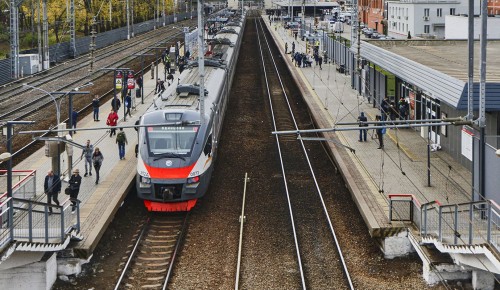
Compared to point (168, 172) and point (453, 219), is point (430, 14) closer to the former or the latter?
point (168, 172)

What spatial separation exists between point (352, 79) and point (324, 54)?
17.3m

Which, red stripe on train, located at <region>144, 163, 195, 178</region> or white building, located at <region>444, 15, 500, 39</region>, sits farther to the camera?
white building, located at <region>444, 15, 500, 39</region>

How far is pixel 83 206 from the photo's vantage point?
21859 millimetres

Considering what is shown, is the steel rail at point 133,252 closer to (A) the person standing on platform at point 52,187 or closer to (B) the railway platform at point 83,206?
(B) the railway platform at point 83,206

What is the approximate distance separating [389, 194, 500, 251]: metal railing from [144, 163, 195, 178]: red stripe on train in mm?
5693

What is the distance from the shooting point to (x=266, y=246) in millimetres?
19719

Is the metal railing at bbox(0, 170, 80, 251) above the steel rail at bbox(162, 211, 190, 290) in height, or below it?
above

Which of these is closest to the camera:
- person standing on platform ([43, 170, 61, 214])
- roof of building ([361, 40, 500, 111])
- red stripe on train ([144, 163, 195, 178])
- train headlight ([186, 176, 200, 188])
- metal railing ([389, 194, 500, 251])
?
metal railing ([389, 194, 500, 251])

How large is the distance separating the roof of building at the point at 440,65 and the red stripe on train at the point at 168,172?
7606mm

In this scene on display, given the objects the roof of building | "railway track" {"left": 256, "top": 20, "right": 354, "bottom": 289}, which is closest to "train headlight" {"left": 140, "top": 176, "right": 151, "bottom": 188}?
"railway track" {"left": 256, "top": 20, "right": 354, "bottom": 289}

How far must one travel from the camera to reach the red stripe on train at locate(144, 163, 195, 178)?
2159cm

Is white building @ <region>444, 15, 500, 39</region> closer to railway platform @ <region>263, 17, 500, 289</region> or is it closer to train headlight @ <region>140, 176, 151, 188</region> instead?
railway platform @ <region>263, 17, 500, 289</region>

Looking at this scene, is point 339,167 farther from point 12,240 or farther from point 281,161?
point 12,240

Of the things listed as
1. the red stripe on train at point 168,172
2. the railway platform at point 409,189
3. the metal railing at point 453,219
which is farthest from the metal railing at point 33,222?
the metal railing at point 453,219
